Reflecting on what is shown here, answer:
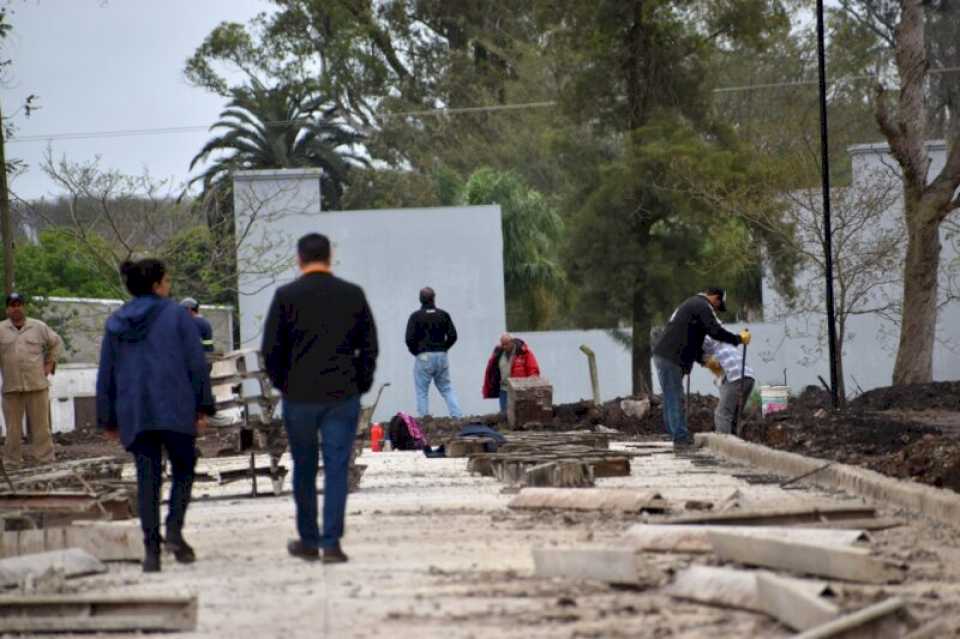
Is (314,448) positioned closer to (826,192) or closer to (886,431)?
(886,431)

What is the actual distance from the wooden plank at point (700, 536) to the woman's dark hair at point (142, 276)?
9.94ft

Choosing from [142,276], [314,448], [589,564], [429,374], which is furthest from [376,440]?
[589,564]

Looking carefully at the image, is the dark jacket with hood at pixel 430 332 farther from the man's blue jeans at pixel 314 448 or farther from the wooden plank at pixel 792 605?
the wooden plank at pixel 792 605

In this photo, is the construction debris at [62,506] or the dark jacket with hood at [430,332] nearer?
the construction debris at [62,506]

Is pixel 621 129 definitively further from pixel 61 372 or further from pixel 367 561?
pixel 367 561

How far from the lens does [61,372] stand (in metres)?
40.7

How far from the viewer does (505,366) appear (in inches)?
1152

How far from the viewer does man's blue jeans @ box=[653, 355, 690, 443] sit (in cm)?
2112

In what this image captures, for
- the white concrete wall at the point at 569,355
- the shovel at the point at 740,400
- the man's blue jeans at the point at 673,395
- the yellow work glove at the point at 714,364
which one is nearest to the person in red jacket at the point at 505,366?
the shovel at the point at 740,400

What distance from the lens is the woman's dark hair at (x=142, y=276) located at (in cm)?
1089

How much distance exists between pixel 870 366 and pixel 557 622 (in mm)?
32973

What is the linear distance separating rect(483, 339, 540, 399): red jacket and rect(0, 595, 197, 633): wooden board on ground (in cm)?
2093

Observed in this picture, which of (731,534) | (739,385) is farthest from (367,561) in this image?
(739,385)

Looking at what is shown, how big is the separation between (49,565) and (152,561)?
0.60 metres
